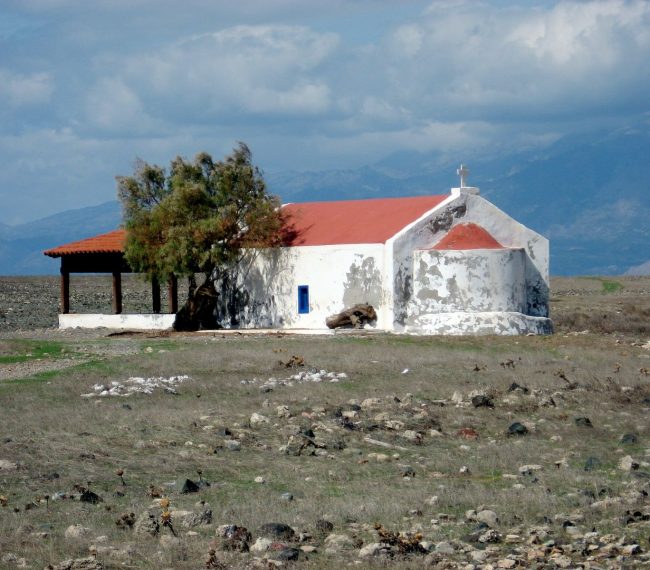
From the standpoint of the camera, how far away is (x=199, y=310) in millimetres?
40719

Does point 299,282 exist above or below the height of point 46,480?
above

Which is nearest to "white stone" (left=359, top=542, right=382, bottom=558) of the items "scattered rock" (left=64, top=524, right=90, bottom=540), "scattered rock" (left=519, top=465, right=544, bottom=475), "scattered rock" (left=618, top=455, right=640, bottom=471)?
"scattered rock" (left=64, top=524, right=90, bottom=540)

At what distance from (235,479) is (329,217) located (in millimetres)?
26425

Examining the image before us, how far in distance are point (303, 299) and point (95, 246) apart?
9.15 meters

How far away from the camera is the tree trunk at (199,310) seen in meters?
40.5

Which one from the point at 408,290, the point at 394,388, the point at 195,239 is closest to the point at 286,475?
the point at 394,388

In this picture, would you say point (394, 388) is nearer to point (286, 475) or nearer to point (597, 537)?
point (286, 475)

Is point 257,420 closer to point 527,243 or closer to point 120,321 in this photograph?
point 527,243

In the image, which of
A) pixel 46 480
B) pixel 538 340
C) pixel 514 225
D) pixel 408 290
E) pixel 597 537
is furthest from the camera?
pixel 514 225

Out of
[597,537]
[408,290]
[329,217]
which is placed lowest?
[597,537]

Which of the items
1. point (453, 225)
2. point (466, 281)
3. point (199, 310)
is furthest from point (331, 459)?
point (199, 310)

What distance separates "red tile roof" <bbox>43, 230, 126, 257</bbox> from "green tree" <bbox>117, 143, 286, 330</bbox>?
79.4 inches

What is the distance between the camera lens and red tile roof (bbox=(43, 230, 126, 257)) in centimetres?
4303

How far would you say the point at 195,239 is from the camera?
3934 cm
